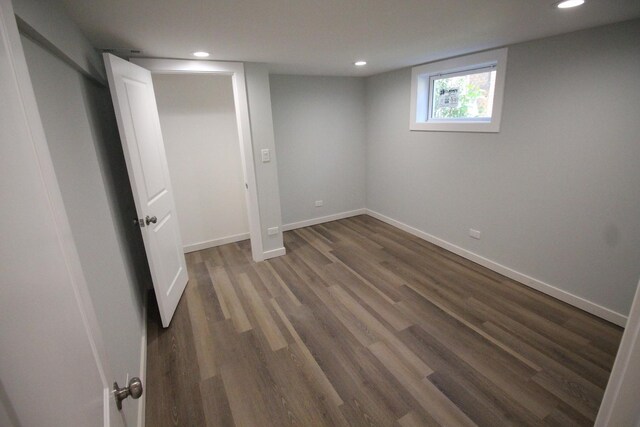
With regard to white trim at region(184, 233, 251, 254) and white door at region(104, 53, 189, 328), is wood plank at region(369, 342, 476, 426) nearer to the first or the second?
white door at region(104, 53, 189, 328)

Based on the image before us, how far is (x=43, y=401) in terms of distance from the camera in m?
0.42

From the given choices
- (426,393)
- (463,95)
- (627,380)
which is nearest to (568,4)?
(463,95)

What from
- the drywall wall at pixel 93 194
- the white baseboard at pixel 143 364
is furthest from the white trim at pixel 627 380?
the white baseboard at pixel 143 364

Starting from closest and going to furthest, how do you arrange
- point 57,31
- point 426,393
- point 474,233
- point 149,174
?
1. point 57,31
2. point 426,393
3. point 149,174
4. point 474,233

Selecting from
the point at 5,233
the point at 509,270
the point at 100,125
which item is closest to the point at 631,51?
the point at 509,270

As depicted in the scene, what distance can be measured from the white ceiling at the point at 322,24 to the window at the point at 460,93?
300 millimetres

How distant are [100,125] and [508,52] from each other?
3333mm

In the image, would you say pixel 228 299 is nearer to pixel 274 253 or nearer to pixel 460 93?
pixel 274 253

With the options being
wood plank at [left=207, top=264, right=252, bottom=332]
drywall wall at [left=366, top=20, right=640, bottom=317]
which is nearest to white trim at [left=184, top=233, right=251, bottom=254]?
wood plank at [left=207, top=264, right=252, bottom=332]

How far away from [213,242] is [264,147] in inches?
61.4

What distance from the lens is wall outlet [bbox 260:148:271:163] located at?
3246mm

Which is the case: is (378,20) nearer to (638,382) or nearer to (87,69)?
(87,69)

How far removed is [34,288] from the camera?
0.45 metres

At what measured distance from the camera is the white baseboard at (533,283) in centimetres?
229
